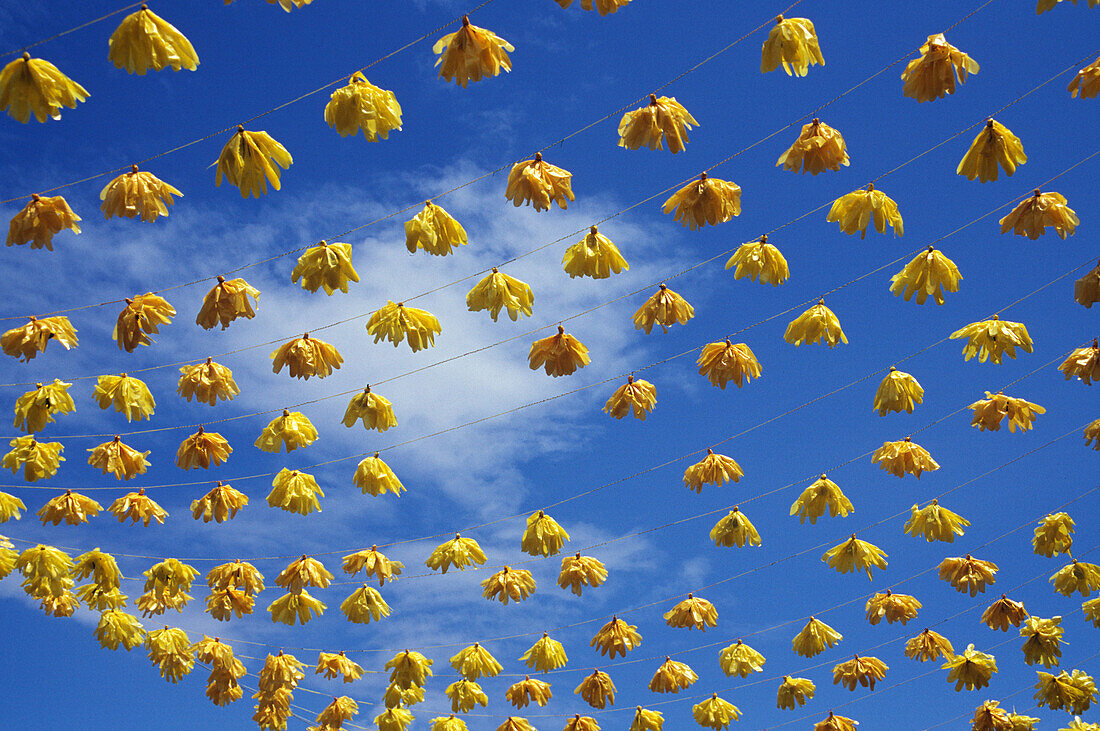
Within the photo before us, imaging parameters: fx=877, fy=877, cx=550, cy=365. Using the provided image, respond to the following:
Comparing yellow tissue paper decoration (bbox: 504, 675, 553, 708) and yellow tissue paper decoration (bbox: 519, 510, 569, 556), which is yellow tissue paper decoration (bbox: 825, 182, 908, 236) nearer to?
yellow tissue paper decoration (bbox: 519, 510, 569, 556)

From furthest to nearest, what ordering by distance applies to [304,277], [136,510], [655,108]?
1. [136,510]
2. [304,277]
3. [655,108]

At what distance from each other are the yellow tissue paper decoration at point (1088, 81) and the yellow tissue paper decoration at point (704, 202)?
2417 mm

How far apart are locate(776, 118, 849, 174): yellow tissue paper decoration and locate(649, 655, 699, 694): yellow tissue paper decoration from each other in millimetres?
6721

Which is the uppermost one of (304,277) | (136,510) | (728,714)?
(304,277)

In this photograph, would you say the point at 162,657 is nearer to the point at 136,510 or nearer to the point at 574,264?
the point at 136,510

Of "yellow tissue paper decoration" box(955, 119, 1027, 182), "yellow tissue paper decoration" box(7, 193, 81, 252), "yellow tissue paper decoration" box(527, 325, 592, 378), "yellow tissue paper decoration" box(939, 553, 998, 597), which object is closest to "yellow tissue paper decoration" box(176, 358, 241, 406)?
"yellow tissue paper decoration" box(7, 193, 81, 252)

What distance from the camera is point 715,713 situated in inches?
429

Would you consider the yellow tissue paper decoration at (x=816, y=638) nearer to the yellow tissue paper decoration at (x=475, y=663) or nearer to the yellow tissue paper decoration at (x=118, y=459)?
the yellow tissue paper decoration at (x=475, y=663)

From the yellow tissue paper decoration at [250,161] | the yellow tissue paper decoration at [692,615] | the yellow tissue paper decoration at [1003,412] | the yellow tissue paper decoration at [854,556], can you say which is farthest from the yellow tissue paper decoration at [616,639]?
the yellow tissue paper decoration at [250,161]

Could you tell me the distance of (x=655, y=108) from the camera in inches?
241

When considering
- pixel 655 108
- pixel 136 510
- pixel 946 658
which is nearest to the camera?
pixel 655 108

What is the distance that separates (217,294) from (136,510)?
3.29 meters

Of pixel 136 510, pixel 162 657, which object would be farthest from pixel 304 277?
pixel 162 657

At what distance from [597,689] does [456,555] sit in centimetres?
308
